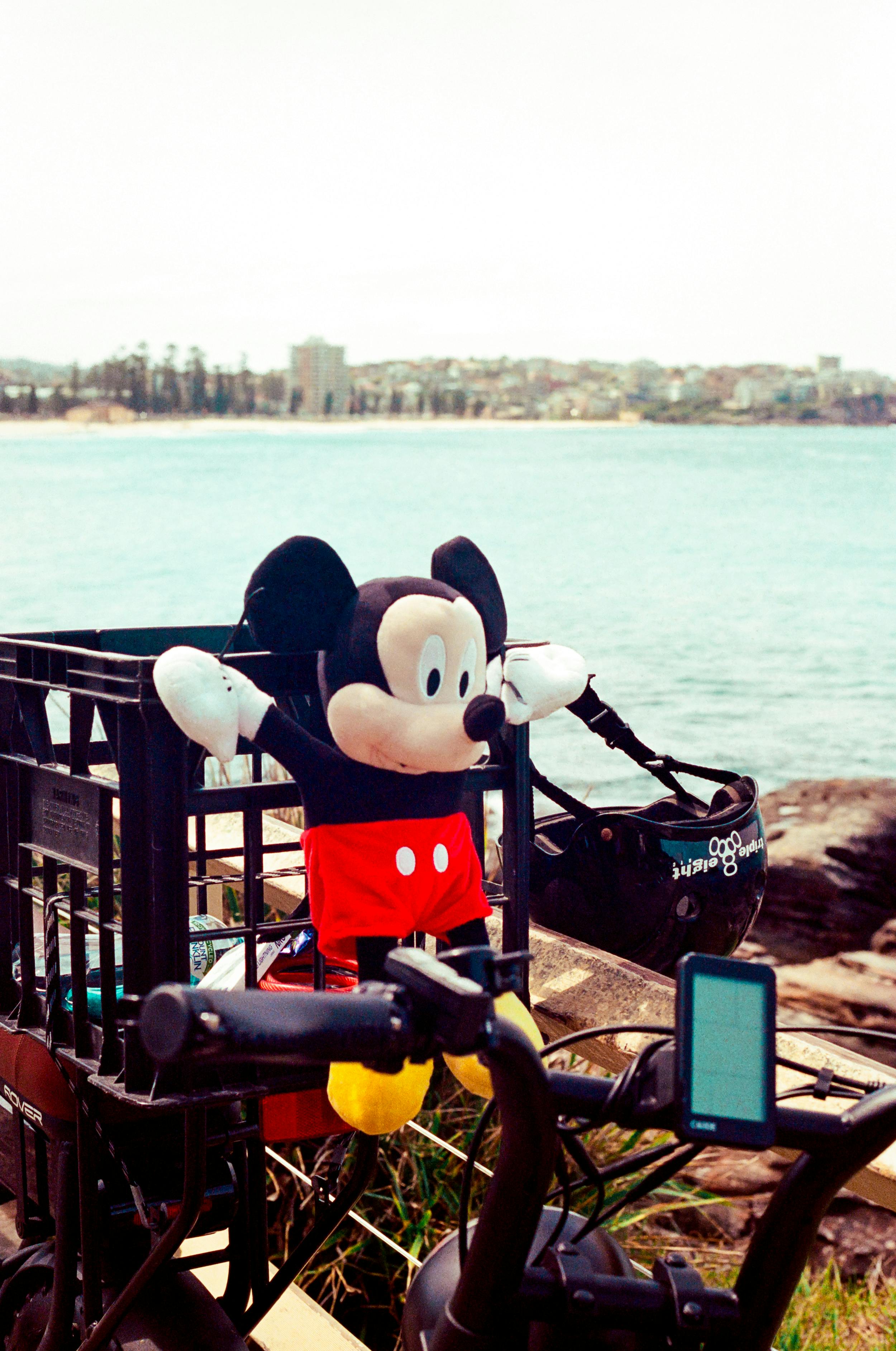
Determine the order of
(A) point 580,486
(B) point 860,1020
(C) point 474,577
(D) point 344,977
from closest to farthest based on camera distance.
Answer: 1. (C) point 474,577
2. (D) point 344,977
3. (B) point 860,1020
4. (A) point 580,486

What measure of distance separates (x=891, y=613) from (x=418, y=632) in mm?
20425

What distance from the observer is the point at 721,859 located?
2865 millimetres

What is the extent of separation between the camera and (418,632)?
174 centimetres

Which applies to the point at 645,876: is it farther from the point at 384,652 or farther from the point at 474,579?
the point at 384,652

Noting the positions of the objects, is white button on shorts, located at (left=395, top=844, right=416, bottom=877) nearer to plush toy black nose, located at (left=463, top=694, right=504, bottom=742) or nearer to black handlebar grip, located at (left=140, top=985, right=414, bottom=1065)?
plush toy black nose, located at (left=463, top=694, right=504, bottom=742)

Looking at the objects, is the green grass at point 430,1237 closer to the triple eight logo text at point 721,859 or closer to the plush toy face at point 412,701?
the triple eight logo text at point 721,859

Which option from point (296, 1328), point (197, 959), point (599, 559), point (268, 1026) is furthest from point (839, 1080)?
point (599, 559)

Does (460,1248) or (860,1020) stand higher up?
(460,1248)

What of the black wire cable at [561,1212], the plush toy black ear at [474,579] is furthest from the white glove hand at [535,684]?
the black wire cable at [561,1212]

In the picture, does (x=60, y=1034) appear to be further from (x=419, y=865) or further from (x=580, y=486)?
(x=580, y=486)

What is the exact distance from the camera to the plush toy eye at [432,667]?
1740mm

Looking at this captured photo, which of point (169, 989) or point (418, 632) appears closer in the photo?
point (169, 989)

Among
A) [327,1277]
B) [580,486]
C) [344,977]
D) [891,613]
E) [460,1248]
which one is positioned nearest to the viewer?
[460,1248]

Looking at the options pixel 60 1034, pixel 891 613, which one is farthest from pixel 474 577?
pixel 891 613
